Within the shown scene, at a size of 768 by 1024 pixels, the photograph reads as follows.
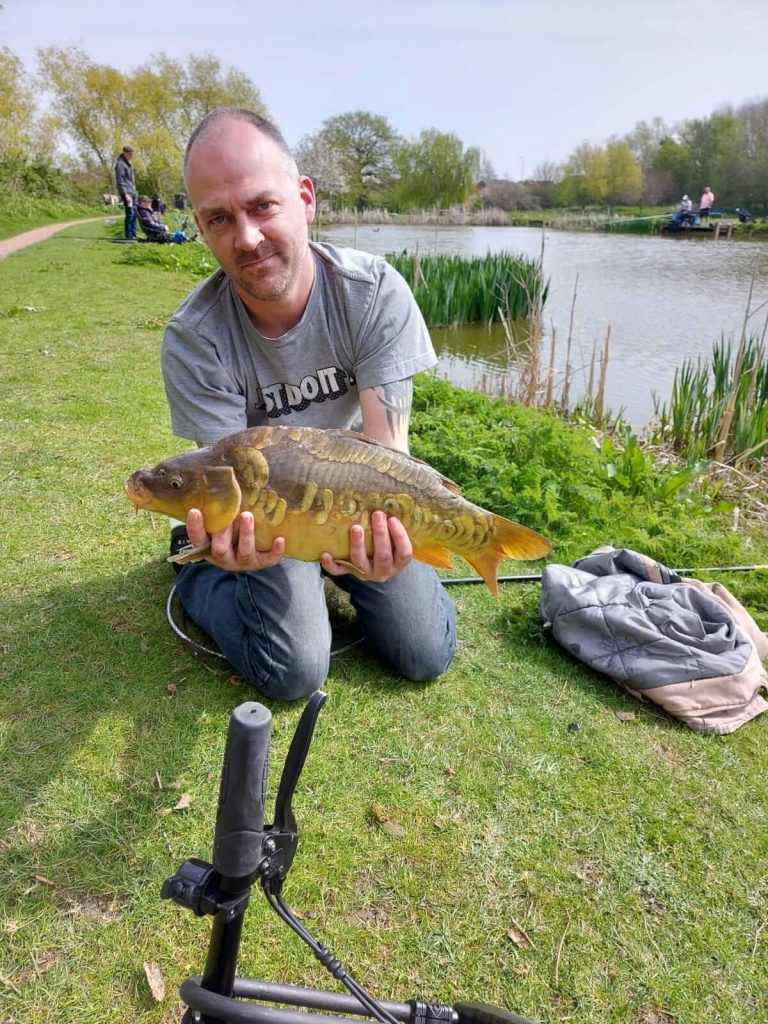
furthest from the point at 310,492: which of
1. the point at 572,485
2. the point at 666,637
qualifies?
the point at 572,485

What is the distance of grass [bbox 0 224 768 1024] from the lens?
1.32m

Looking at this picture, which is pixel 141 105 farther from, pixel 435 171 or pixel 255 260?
pixel 255 260

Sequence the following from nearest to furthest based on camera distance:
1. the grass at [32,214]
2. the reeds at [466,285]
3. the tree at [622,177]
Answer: the reeds at [466,285] → the grass at [32,214] → the tree at [622,177]

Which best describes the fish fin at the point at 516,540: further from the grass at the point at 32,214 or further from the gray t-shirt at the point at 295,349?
the grass at the point at 32,214

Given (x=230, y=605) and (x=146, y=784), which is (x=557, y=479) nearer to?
(x=230, y=605)

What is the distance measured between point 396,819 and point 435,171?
46524 mm

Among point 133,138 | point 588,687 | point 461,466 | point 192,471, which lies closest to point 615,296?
point 461,466

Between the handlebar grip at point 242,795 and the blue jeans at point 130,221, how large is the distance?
15.8 meters

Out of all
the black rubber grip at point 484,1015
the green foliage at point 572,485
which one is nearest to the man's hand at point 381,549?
the black rubber grip at point 484,1015

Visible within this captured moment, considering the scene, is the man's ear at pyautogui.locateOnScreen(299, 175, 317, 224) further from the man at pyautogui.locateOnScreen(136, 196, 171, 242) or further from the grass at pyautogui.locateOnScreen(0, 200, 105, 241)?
the grass at pyautogui.locateOnScreen(0, 200, 105, 241)

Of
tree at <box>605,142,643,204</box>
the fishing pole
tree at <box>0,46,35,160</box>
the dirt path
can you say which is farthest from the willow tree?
the fishing pole

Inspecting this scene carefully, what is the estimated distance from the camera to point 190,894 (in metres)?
0.94

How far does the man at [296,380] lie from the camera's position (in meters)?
1.87

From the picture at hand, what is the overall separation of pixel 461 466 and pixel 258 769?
272cm
